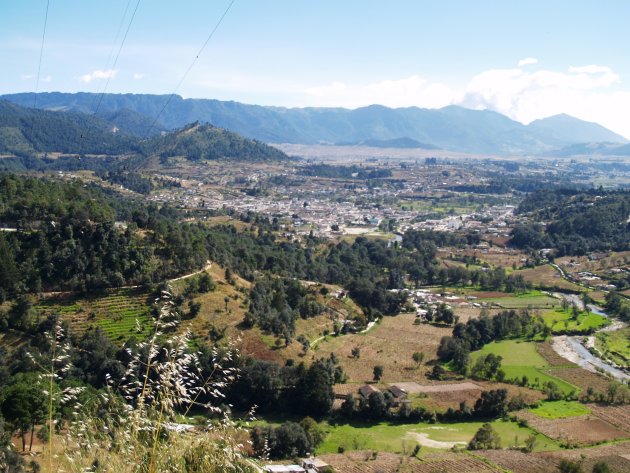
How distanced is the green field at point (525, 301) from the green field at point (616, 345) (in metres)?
6.33

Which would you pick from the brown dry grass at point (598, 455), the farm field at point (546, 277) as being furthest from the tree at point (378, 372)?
the farm field at point (546, 277)

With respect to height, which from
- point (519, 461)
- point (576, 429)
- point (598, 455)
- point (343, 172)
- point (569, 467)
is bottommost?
point (576, 429)

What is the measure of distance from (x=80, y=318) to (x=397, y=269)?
104 ft

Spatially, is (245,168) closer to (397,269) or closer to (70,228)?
(397,269)

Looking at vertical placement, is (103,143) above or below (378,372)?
above

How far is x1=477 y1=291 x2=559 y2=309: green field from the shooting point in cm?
4338

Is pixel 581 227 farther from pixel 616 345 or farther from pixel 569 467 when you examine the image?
pixel 569 467

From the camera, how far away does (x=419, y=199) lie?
10725 cm

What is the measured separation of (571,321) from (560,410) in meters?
15.4

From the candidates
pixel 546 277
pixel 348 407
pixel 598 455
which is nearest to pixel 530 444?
pixel 598 455

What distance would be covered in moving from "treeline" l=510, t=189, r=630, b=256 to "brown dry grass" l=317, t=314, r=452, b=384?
3250cm

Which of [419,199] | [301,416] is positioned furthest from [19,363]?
[419,199]

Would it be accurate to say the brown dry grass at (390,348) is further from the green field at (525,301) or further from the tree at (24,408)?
the tree at (24,408)

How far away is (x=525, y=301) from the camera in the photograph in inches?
1766
